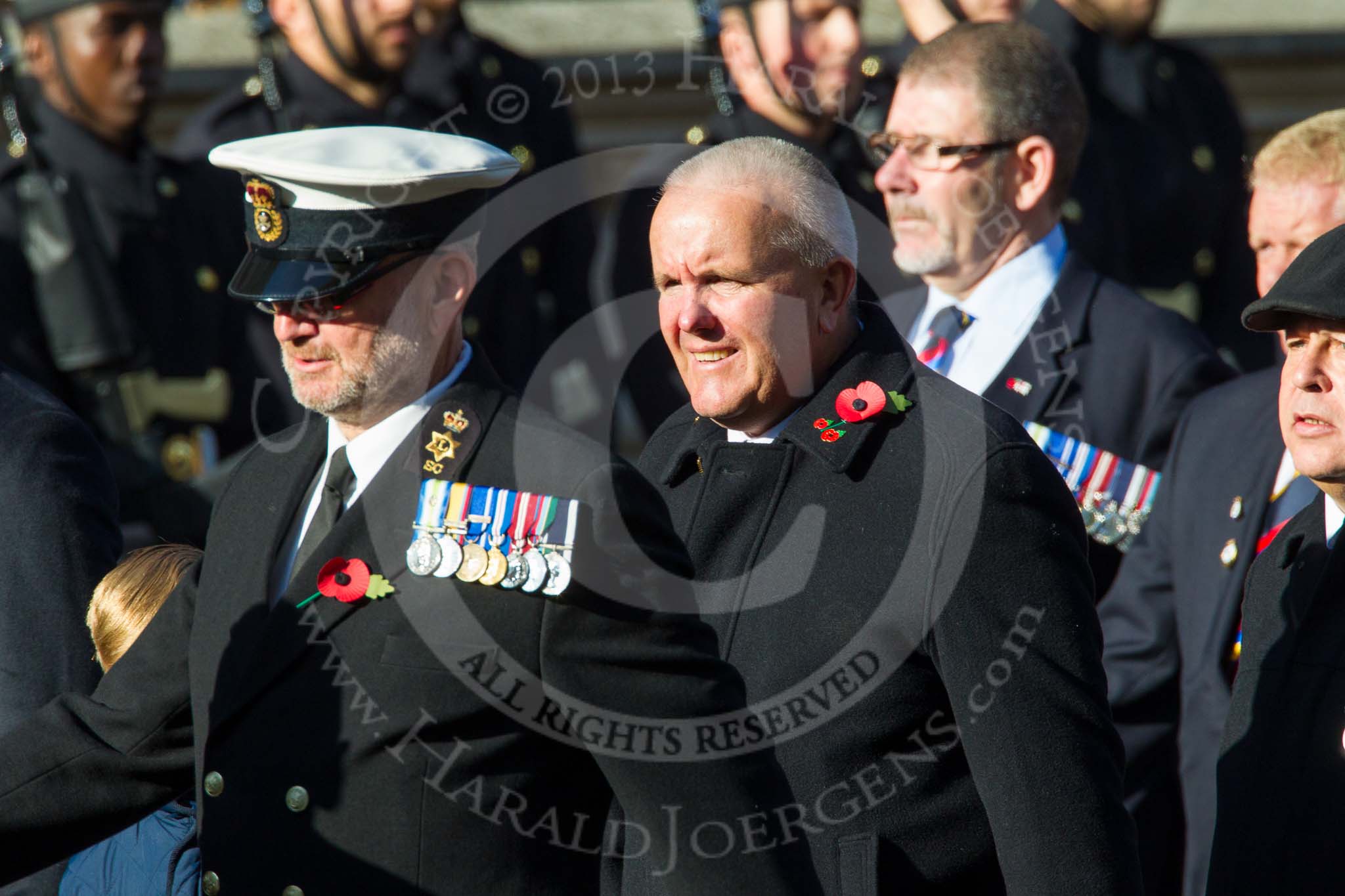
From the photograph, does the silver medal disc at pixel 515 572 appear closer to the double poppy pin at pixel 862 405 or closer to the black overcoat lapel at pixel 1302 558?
the double poppy pin at pixel 862 405

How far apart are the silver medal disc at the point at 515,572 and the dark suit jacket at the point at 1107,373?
1840 millimetres

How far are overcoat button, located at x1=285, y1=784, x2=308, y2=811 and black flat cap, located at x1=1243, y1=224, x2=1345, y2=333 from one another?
1.67m

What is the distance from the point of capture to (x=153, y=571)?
339 centimetres

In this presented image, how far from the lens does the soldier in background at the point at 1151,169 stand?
19.8 feet

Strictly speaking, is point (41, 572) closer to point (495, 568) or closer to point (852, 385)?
point (495, 568)

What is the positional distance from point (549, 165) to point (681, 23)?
6.53ft

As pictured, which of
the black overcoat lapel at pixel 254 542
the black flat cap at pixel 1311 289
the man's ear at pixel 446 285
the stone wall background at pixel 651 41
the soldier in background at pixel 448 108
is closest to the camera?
the black overcoat lapel at pixel 254 542

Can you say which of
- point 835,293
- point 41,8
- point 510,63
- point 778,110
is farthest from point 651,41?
point 835,293

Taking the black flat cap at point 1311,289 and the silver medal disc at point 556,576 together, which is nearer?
the silver medal disc at point 556,576

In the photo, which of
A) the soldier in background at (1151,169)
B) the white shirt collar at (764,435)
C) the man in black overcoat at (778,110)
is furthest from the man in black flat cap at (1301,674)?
the soldier in background at (1151,169)

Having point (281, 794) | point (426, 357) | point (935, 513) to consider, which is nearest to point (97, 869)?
point (281, 794)

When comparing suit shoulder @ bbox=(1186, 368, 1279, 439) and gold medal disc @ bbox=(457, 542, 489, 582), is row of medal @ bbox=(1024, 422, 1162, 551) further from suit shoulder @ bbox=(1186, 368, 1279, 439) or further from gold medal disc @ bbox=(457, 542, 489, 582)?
gold medal disc @ bbox=(457, 542, 489, 582)

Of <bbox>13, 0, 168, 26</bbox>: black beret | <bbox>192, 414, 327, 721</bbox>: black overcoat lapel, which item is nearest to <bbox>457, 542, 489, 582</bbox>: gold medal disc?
<bbox>192, 414, 327, 721</bbox>: black overcoat lapel

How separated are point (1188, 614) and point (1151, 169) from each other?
237 centimetres
